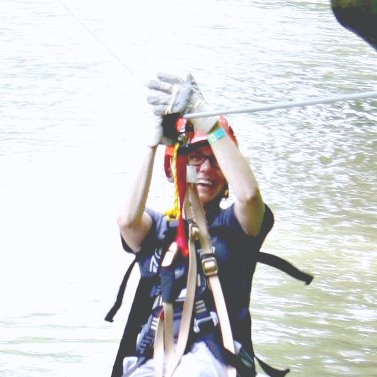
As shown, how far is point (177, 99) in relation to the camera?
398 cm

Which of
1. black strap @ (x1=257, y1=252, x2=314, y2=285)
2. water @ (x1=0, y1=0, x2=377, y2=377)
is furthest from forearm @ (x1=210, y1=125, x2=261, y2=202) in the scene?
water @ (x1=0, y1=0, x2=377, y2=377)

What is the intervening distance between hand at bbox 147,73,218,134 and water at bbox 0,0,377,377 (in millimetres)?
544

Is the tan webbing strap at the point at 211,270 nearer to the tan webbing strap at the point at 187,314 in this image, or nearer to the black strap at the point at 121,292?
the tan webbing strap at the point at 187,314

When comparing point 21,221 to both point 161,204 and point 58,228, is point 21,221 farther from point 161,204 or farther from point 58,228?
point 161,204

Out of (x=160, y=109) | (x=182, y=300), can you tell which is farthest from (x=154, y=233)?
(x=160, y=109)

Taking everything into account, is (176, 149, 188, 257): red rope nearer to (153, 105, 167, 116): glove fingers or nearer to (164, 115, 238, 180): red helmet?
(164, 115, 238, 180): red helmet

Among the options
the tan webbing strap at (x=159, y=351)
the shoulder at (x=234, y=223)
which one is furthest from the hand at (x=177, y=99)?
the tan webbing strap at (x=159, y=351)

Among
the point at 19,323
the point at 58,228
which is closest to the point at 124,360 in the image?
the point at 19,323

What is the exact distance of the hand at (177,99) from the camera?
3984 mm

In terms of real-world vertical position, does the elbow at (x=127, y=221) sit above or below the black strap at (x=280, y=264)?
above

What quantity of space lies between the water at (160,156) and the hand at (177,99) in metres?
0.54

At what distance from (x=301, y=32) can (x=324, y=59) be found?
1664 millimetres

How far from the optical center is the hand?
3.98 meters

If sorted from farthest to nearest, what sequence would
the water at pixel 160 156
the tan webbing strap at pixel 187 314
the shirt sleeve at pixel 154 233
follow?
the water at pixel 160 156
the shirt sleeve at pixel 154 233
the tan webbing strap at pixel 187 314
